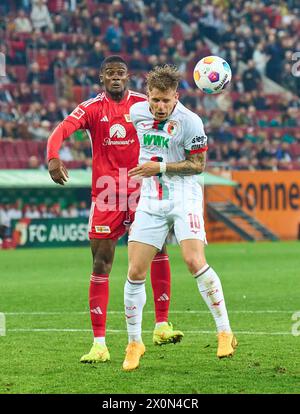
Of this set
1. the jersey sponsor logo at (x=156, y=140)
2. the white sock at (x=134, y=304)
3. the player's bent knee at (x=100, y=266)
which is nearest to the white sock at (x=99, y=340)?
the white sock at (x=134, y=304)

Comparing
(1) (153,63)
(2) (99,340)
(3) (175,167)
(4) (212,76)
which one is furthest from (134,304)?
(1) (153,63)

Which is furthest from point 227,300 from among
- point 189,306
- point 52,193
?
point 52,193

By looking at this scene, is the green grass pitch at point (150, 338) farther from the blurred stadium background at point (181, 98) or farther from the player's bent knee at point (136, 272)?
the blurred stadium background at point (181, 98)

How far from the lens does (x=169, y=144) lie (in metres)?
8.73

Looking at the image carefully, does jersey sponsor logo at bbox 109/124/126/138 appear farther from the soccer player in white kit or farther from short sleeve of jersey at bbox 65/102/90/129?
the soccer player in white kit

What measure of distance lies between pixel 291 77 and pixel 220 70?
2740 centimetres

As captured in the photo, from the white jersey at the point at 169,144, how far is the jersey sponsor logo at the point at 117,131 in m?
0.75

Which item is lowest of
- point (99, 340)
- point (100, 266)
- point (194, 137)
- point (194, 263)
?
point (99, 340)

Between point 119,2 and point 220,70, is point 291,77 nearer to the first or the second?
point 119,2

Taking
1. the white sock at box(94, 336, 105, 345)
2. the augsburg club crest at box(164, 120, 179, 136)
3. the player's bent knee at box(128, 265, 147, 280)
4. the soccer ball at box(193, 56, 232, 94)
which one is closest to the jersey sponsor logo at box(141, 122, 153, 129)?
the augsburg club crest at box(164, 120, 179, 136)

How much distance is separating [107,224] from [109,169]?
55 centimetres

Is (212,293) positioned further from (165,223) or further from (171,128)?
(171,128)

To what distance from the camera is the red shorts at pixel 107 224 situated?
9.44 metres

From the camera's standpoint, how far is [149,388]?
738 centimetres
